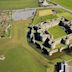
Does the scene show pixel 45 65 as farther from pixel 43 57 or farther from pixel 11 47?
pixel 11 47

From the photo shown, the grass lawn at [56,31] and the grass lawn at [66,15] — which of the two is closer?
the grass lawn at [56,31]

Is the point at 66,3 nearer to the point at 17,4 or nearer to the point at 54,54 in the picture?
the point at 17,4

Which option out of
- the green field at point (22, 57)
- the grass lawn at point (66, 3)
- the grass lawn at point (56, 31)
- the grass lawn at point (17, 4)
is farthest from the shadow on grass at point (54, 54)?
the grass lawn at point (66, 3)

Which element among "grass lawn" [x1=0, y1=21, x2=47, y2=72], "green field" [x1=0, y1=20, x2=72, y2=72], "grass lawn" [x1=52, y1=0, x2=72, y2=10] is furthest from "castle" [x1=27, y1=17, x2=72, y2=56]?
"grass lawn" [x1=52, y1=0, x2=72, y2=10]

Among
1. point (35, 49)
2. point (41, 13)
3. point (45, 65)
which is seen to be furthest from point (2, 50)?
point (41, 13)

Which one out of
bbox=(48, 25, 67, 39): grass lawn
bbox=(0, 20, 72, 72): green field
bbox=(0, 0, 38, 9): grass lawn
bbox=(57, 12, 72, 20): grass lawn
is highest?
bbox=(0, 0, 38, 9): grass lawn

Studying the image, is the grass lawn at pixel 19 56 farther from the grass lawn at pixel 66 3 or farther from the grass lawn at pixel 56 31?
the grass lawn at pixel 66 3

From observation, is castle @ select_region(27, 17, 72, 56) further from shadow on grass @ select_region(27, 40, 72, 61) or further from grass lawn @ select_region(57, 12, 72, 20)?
grass lawn @ select_region(57, 12, 72, 20)
